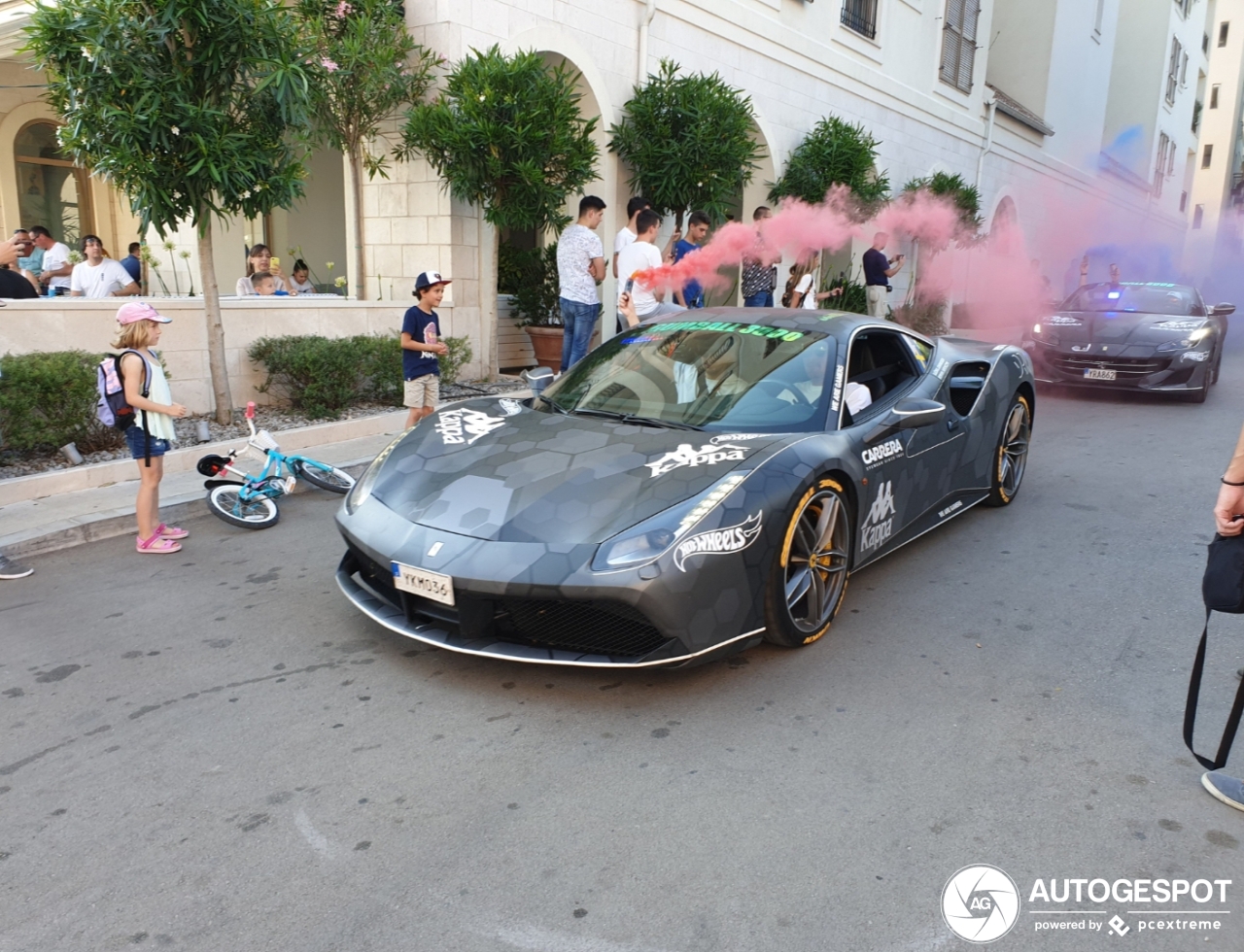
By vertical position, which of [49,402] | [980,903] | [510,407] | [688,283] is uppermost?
[688,283]

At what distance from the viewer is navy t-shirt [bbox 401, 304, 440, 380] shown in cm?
678

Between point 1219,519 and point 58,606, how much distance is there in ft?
15.1

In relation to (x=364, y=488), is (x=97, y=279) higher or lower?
higher

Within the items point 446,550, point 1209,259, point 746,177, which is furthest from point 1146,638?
point 1209,259

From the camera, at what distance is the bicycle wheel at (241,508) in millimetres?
5359

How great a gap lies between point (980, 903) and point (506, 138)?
8129 mm

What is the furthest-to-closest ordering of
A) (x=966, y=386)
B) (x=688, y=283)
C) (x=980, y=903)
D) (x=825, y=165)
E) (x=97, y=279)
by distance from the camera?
(x=825, y=165) → (x=97, y=279) → (x=688, y=283) → (x=966, y=386) → (x=980, y=903)

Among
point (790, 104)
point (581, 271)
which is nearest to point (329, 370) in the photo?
point (581, 271)

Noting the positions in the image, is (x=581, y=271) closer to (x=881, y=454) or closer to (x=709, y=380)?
(x=709, y=380)

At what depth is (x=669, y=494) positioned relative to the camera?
3.34m

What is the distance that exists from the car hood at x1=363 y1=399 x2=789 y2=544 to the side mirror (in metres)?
0.70

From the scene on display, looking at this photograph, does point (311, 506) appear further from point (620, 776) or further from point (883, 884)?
point (883, 884)

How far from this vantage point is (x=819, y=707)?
10.8 ft

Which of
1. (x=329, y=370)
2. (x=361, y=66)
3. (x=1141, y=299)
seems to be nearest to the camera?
(x=329, y=370)
